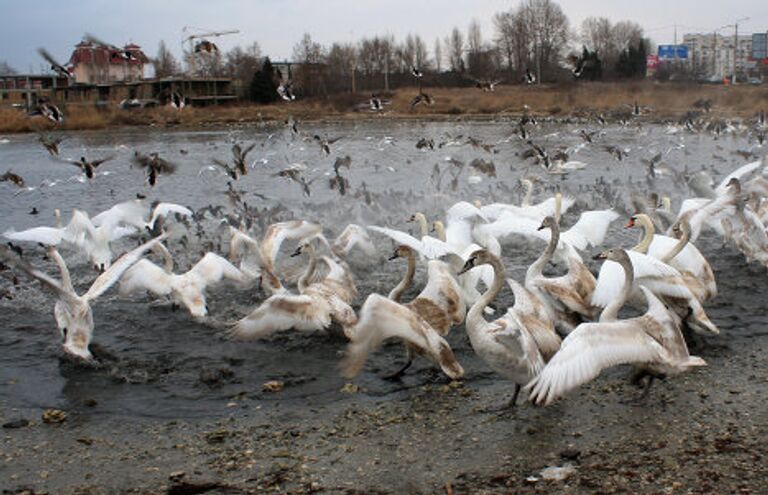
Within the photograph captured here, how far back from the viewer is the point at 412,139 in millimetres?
38781

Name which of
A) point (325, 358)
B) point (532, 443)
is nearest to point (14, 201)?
point (325, 358)

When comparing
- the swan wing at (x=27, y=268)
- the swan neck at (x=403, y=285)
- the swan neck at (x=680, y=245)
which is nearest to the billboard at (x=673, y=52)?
the swan neck at (x=680, y=245)

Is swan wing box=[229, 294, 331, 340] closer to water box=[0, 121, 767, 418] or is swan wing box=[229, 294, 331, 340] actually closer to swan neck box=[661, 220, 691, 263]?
water box=[0, 121, 767, 418]

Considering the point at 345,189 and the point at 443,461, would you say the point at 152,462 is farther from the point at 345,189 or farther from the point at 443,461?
the point at 345,189

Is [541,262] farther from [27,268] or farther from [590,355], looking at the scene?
[27,268]

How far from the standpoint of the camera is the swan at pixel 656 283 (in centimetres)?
747

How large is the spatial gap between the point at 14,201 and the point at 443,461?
18.4 m

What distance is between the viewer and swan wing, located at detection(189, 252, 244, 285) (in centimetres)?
927

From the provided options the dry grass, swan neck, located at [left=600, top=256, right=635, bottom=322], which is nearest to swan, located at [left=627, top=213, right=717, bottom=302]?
swan neck, located at [left=600, top=256, right=635, bottom=322]

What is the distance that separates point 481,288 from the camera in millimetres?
9797

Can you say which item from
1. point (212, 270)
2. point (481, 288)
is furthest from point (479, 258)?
point (212, 270)

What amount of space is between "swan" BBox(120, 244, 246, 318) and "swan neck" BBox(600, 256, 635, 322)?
4377 mm

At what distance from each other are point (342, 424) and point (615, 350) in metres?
→ 2.11

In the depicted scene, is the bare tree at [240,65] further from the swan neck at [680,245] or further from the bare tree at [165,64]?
the swan neck at [680,245]
